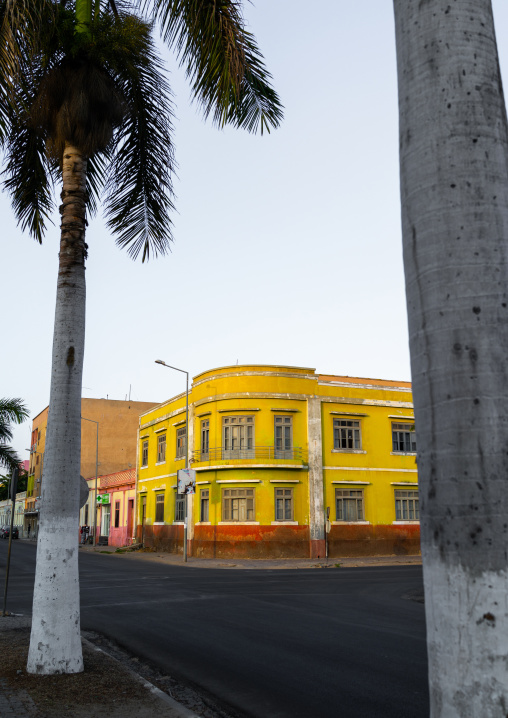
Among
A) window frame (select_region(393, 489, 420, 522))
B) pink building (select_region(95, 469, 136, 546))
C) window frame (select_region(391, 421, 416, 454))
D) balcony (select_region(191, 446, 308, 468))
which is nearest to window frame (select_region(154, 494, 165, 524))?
pink building (select_region(95, 469, 136, 546))

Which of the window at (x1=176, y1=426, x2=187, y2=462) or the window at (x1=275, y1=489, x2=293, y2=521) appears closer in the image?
the window at (x1=275, y1=489, x2=293, y2=521)

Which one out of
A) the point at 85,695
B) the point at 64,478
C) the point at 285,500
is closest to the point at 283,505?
the point at 285,500

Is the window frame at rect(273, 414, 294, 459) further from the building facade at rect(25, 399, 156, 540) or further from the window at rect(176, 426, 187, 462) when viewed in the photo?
the building facade at rect(25, 399, 156, 540)

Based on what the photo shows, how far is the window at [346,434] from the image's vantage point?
35938 millimetres

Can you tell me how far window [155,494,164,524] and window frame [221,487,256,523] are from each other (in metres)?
8.97

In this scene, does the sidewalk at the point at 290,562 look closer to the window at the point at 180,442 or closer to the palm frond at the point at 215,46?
the window at the point at 180,442

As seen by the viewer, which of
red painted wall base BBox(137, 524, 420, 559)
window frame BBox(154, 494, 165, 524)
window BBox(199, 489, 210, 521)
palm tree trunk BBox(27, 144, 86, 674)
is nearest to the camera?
palm tree trunk BBox(27, 144, 86, 674)

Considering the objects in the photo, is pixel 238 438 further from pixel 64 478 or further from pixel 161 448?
pixel 64 478

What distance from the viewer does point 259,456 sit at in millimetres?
33844

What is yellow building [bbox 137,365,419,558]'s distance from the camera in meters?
33.5

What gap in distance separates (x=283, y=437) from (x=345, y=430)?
12.9ft

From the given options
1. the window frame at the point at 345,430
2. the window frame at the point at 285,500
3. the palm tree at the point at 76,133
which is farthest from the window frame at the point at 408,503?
the palm tree at the point at 76,133

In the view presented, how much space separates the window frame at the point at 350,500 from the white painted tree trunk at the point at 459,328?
110ft

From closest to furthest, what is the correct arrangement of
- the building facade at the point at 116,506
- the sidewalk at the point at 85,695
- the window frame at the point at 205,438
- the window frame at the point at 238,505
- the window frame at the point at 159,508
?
the sidewalk at the point at 85,695 < the window frame at the point at 238,505 < the window frame at the point at 205,438 < the window frame at the point at 159,508 < the building facade at the point at 116,506
